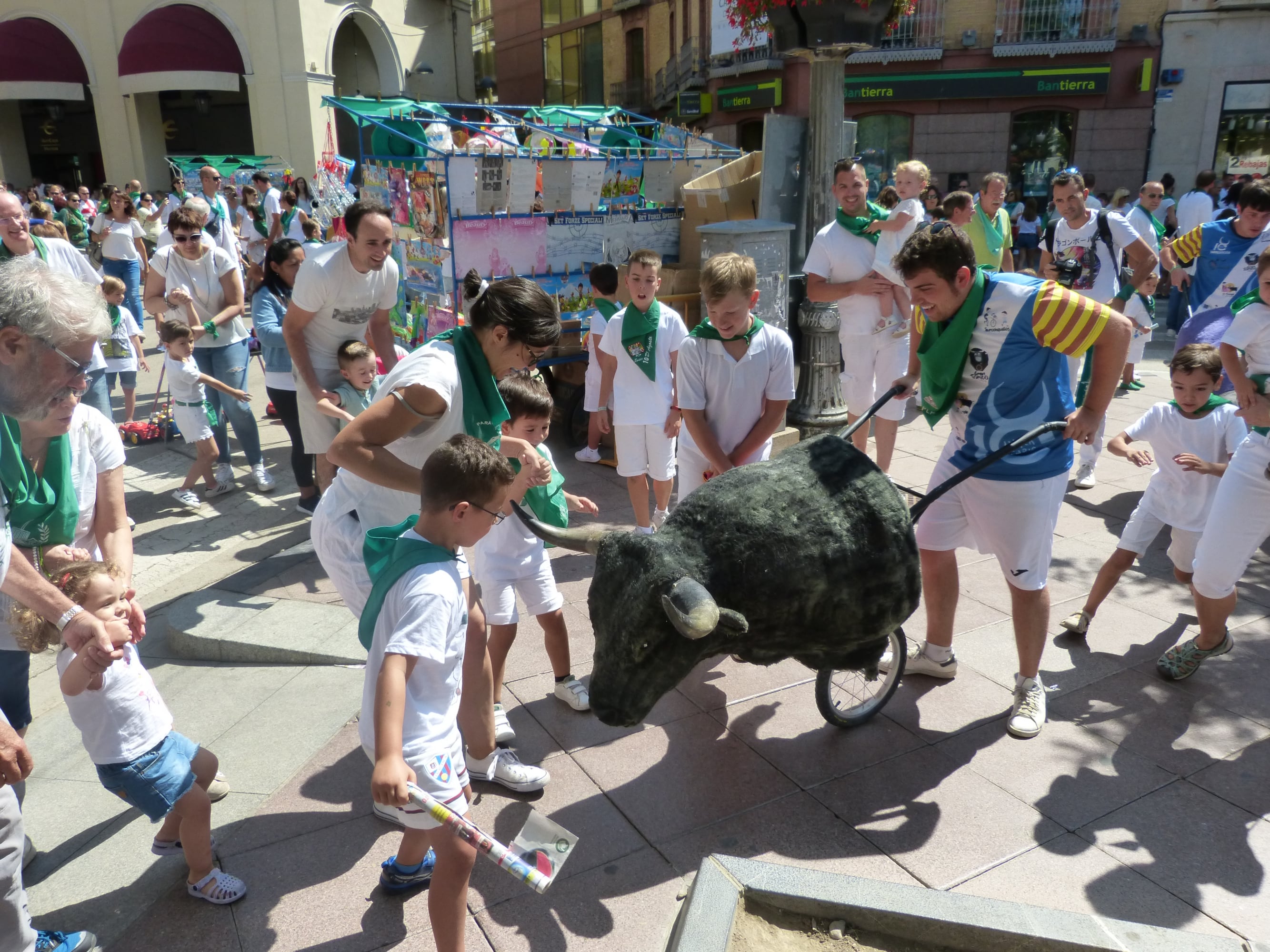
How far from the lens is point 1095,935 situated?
7.07 feet

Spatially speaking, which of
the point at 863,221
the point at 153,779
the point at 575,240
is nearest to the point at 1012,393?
the point at 863,221

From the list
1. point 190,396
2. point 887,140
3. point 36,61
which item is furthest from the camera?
point 887,140

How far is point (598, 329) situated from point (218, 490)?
306cm

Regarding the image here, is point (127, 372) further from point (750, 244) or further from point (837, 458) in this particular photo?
point (837, 458)

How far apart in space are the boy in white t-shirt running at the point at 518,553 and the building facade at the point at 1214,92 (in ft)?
79.2

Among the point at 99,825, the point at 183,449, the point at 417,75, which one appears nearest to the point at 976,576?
the point at 99,825

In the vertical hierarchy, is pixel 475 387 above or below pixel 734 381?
above

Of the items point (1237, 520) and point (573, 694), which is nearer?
point (1237, 520)

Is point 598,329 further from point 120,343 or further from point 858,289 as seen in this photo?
point 120,343

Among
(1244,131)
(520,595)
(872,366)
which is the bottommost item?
(520,595)

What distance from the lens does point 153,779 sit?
2607 mm

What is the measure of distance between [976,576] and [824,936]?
3044 millimetres

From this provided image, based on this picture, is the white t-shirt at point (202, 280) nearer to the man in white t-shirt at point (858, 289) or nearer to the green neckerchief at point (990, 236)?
the man in white t-shirt at point (858, 289)

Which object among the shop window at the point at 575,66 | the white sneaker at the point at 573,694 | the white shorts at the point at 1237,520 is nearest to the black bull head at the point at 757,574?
the white sneaker at the point at 573,694
